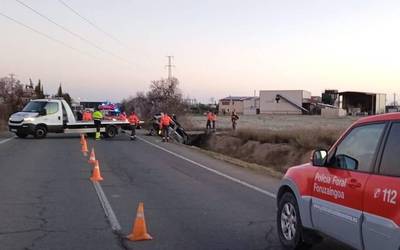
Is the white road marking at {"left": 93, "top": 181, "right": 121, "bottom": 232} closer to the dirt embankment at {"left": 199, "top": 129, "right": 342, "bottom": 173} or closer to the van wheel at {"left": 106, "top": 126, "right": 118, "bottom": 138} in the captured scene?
the dirt embankment at {"left": 199, "top": 129, "right": 342, "bottom": 173}

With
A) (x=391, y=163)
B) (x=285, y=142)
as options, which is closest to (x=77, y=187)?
(x=391, y=163)

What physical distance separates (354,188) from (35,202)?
7.07 m

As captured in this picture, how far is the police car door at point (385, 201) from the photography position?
4879 mm

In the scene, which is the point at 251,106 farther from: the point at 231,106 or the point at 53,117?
the point at 53,117

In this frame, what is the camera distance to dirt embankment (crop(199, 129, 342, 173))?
29305 millimetres

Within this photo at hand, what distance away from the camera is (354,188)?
5641 millimetres

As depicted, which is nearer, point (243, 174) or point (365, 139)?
point (365, 139)

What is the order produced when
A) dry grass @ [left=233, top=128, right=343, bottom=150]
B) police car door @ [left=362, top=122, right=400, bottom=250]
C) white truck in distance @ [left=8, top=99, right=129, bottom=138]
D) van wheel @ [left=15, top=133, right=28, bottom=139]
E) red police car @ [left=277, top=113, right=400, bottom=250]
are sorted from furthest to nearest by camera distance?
van wheel @ [left=15, top=133, right=28, bottom=139]
white truck in distance @ [left=8, top=99, right=129, bottom=138]
dry grass @ [left=233, top=128, right=343, bottom=150]
red police car @ [left=277, top=113, right=400, bottom=250]
police car door @ [left=362, top=122, right=400, bottom=250]

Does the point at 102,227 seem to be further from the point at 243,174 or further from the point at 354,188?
the point at 243,174

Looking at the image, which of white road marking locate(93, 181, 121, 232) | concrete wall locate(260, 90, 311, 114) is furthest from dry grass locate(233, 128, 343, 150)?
concrete wall locate(260, 90, 311, 114)

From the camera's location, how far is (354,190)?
5637 millimetres

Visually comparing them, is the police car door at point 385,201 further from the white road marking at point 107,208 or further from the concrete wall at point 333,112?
the concrete wall at point 333,112

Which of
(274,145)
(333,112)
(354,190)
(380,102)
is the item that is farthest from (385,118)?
(333,112)

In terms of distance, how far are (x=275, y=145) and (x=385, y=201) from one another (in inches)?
1133
